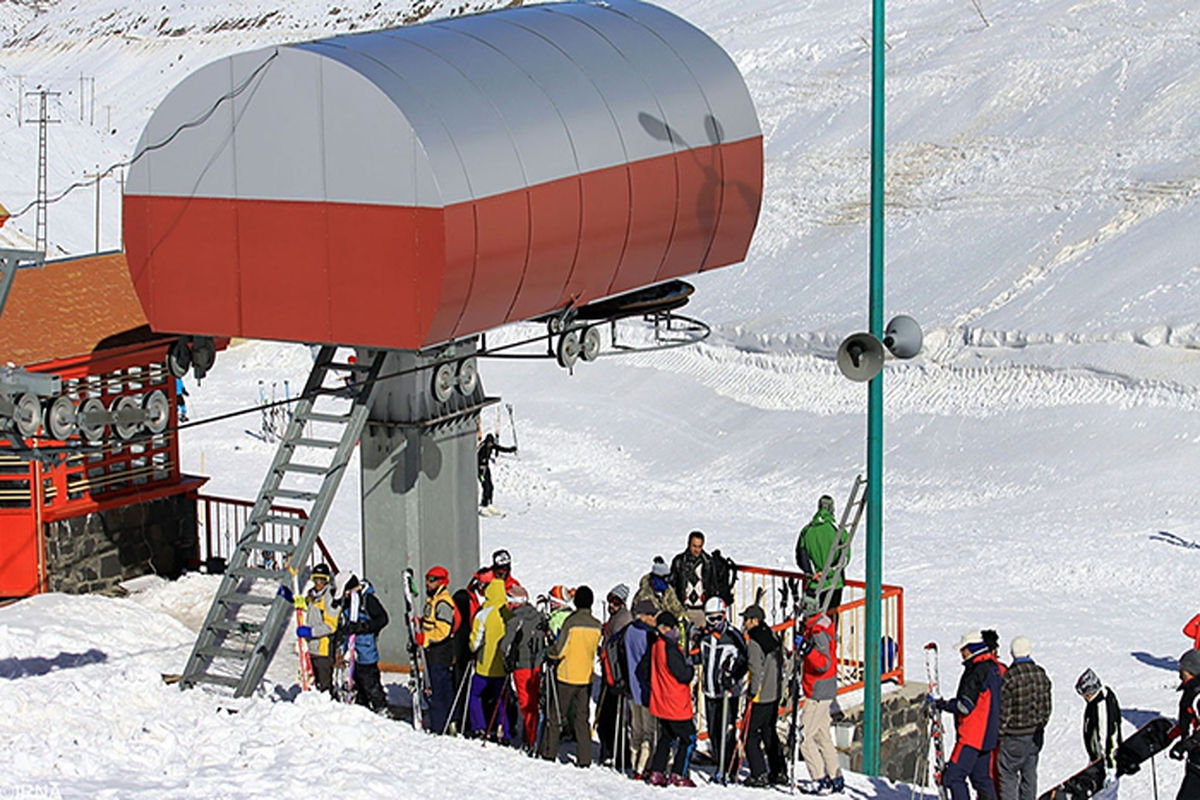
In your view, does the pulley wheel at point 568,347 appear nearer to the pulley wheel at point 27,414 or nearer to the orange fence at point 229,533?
the orange fence at point 229,533

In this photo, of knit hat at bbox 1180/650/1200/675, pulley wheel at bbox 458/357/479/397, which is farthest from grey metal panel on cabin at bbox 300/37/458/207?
knit hat at bbox 1180/650/1200/675

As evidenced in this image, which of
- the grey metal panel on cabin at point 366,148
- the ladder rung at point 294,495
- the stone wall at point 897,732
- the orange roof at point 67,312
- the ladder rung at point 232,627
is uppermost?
the grey metal panel on cabin at point 366,148

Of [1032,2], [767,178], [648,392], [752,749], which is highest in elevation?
[1032,2]

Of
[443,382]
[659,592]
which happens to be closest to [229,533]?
[443,382]

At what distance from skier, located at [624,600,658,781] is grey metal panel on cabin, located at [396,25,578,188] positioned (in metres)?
4.29

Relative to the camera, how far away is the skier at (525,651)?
1427cm

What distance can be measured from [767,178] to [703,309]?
353 inches

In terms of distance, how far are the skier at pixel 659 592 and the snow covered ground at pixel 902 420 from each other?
185 centimetres

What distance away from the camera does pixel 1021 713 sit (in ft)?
41.8

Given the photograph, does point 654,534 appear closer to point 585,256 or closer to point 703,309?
point 585,256

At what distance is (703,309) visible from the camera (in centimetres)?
4175

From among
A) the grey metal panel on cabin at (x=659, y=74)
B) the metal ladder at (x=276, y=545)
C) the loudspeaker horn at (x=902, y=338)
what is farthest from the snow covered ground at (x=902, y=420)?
the grey metal panel on cabin at (x=659, y=74)

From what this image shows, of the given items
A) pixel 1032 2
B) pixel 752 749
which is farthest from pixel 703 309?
pixel 752 749

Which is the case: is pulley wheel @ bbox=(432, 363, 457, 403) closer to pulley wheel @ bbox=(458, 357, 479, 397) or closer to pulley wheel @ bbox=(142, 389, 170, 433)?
pulley wheel @ bbox=(458, 357, 479, 397)
